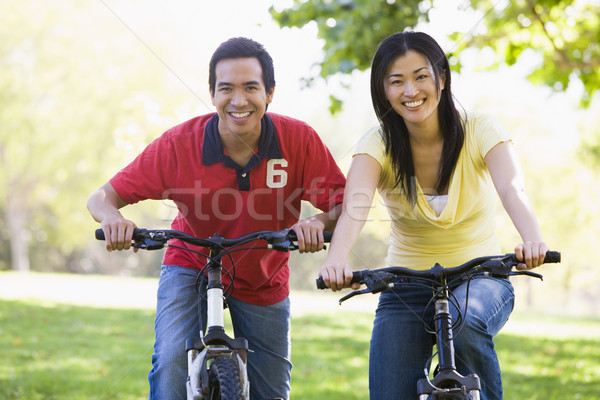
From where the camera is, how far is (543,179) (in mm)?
26062

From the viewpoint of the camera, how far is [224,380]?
8.16ft

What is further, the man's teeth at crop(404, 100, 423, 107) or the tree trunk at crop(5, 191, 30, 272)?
the tree trunk at crop(5, 191, 30, 272)

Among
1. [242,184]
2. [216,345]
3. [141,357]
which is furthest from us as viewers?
[141,357]

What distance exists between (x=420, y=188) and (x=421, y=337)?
0.70 m

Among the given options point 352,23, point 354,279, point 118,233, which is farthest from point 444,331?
point 352,23

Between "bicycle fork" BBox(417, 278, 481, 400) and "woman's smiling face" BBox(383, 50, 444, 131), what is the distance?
0.92m

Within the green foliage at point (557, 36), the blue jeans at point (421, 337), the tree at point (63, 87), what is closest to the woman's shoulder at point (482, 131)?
the blue jeans at point (421, 337)

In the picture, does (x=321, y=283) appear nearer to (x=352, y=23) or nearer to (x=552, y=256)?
(x=552, y=256)

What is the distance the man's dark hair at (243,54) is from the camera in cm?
330

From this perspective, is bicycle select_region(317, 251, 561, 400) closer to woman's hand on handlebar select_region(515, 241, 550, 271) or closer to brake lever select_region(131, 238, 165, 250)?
woman's hand on handlebar select_region(515, 241, 550, 271)

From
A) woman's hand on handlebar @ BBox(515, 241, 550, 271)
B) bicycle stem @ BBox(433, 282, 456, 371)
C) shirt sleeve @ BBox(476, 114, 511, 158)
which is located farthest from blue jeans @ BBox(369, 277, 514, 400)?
shirt sleeve @ BBox(476, 114, 511, 158)

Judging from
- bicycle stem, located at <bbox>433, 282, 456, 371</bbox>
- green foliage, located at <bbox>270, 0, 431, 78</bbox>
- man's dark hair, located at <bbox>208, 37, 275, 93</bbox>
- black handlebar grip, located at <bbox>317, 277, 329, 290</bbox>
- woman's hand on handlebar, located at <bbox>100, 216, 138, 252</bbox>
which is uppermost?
green foliage, located at <bbox>270, 0, 431, 78</bbox>

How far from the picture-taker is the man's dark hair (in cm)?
330

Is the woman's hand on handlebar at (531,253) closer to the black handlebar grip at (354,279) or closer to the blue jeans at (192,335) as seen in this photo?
the black handlebar grip at (354,279)
